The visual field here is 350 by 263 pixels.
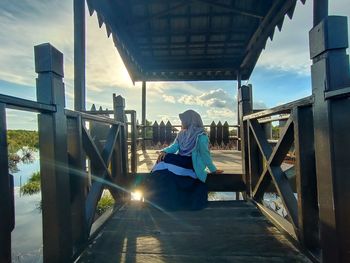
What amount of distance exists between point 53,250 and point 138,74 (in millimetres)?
10192

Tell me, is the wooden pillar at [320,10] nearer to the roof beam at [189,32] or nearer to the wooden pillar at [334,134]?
the roof beam at [189,32]

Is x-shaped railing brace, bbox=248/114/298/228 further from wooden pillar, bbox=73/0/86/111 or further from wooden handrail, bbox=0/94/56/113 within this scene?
wooden pillar, bbox=73/0/86/111

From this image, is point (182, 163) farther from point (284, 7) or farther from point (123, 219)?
point (284, 7)

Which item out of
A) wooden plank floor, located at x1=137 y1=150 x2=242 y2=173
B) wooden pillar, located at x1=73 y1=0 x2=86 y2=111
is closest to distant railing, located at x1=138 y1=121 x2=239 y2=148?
wooden plank floor, located at x1=137 y1=150 x2=242 y2=173

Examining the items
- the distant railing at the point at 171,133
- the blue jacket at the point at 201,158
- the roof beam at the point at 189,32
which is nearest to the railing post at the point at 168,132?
the distant railing at the point at 171,133

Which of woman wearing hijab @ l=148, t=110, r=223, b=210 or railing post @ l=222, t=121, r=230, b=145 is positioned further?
railing post @ l=222, t=121, r=230, b=145

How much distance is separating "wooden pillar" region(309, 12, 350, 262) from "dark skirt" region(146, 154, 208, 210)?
2.00m

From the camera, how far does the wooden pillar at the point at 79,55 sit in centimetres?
565

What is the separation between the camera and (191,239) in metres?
2.66

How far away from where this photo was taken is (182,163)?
12.6 ft

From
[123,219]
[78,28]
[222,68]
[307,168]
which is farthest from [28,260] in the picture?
[222,68]

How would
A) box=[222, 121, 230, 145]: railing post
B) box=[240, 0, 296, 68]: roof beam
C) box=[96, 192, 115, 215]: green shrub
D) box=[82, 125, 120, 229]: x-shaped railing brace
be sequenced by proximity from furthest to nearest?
box=[222, 121, 230, 145]: railing post < box=[96, 192, 115, 215]: green shrub < box=[240, 0, 296, 68]: roof beam < box=[82, 125, 120, 229]: x-shaped railing brace

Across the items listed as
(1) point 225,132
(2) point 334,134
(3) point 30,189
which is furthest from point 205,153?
(3) point 30,189

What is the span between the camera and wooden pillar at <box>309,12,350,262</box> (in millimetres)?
1699
